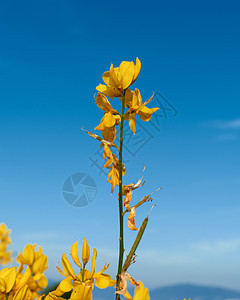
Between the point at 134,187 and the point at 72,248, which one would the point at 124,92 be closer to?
the point at 134,187

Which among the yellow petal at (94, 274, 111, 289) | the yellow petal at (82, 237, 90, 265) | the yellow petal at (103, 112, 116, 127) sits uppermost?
the yellow petal at (103, 112, 116, 127)

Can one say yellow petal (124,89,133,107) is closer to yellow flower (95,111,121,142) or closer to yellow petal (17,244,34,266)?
A: yellow flower (95,111,121,142)

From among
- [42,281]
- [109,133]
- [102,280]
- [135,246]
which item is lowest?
[42,281]

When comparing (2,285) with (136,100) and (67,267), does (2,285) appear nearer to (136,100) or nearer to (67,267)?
(67,267)

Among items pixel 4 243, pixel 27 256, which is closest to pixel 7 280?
pixel 27 256

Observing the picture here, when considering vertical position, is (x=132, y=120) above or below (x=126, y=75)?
below

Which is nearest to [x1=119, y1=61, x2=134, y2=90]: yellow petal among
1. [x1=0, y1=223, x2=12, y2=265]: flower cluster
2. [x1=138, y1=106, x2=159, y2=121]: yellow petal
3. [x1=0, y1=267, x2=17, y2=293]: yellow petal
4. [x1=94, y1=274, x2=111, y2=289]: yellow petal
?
[x1=138, y1=106, x2=159, y2=121]: yellow petal

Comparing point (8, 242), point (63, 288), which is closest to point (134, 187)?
point (63, 288)

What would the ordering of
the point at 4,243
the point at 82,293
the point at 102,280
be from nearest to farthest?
the point at 82,293 → the point at 102,280 → the point at 4,243
